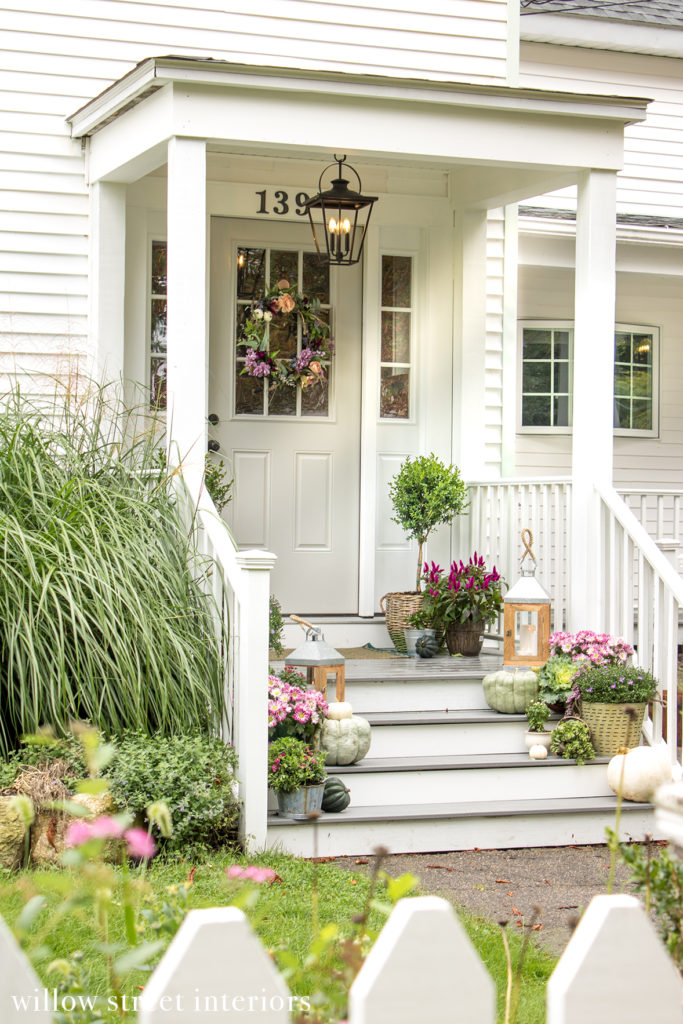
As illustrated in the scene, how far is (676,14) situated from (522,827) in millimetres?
8037

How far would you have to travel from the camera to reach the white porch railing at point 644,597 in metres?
5.45

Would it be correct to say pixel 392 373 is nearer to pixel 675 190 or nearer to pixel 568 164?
pixel 568 164

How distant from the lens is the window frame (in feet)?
29.7

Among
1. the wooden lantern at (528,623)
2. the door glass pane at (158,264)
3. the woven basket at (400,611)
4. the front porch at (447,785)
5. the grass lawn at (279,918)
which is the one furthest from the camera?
the door glass pane at (158,264)

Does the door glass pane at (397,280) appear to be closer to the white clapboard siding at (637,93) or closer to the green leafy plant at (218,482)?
the green leafy plant at (218,482)

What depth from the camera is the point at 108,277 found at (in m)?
6.54

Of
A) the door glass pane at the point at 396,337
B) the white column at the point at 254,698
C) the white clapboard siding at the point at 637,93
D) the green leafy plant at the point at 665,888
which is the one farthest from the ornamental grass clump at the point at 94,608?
the white clapboard siding at the point at 637,93

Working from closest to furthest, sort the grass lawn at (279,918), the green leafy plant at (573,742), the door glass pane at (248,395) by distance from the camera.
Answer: the grass lawn at (279,918) → the green leafy plant at (573,742) → the door glass pane at (248,395)

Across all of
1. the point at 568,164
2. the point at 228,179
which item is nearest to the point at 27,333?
the point at 228,179

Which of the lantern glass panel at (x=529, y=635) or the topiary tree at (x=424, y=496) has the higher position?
the topiary tree at (x=424, y=496)

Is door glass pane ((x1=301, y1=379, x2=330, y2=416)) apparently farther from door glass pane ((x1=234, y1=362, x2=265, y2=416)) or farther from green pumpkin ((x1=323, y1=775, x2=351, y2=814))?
green pumpkin ((x1=323, y1=775, x2=351, y2=814))

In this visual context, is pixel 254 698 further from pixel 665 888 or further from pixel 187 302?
pixel 665 888

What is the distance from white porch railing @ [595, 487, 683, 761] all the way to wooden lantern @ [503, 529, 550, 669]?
321 millimetres

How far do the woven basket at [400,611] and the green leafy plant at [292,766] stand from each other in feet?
6.35
